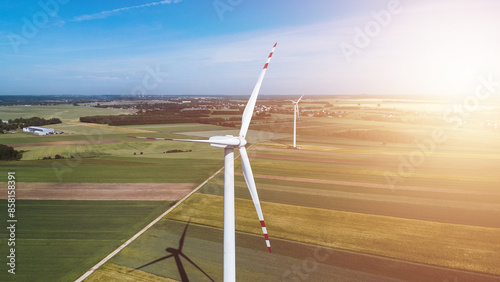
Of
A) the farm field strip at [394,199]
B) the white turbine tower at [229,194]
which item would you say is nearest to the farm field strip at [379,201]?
the farm field strip at [394,199]

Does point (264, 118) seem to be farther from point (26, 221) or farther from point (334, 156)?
point (26, 221)

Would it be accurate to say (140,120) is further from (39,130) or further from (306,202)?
(306,202)

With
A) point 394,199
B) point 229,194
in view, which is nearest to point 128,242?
point 229,194

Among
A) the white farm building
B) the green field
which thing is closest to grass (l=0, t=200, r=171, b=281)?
the green field

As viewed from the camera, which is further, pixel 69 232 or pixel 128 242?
pixel 69 232

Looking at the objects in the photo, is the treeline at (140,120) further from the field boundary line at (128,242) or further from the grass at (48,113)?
the field boundary line at (128,242)

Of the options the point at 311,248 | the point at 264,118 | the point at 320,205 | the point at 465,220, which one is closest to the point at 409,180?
the point at 465,220
